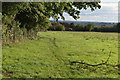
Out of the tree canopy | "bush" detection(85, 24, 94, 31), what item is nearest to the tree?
the tree canopy

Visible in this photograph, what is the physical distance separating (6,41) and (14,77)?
1080 centimetres

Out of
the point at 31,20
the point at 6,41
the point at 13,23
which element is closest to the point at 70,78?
the point at 6,41

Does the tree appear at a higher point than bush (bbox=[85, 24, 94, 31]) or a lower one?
lower

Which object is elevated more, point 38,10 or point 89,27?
point 89,27

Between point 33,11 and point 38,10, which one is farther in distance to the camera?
point 33,11

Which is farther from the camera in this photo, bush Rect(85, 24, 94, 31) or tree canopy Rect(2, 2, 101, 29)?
bush Rect(85, 24, 94, 31)

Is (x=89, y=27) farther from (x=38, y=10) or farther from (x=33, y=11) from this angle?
(x=38, y=10)

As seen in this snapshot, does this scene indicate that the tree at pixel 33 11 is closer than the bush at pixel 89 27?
Yes

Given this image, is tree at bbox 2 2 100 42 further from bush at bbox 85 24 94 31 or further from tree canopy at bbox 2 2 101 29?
bush at bbox 85 24 94 31

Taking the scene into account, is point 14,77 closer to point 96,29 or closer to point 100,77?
point 100,77

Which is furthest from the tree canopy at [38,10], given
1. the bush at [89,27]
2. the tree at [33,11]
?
the bush at [89,27]

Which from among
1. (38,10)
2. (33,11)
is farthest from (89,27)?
(38,10)

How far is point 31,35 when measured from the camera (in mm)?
25203

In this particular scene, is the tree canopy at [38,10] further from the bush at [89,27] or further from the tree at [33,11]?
the bush at [89,27]
